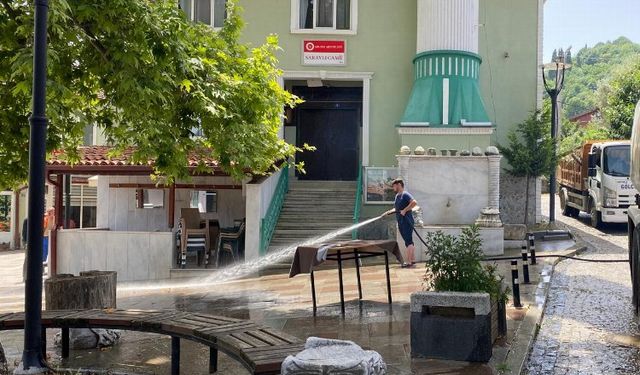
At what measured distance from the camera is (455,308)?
648cm

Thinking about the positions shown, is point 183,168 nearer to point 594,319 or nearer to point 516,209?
point 594,319

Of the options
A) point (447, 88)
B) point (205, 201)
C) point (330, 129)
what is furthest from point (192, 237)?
point (330, 129)

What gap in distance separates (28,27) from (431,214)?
11423 mm

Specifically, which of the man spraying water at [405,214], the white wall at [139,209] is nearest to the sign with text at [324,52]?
the white wall at [139,209]

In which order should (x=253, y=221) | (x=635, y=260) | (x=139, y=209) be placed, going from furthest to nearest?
1. (x=139, y=209)
2. (x=253, y=221)
3. (x=635, y=260)

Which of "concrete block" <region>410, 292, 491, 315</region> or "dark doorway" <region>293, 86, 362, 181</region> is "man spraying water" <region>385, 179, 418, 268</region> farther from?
"dark doorway" <region>293, 86, 362, 181</region>

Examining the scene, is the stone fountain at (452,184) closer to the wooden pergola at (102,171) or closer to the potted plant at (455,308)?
the wooden pergola at (102,171)

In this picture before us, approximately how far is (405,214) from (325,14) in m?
9.67

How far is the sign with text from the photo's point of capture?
20703mm

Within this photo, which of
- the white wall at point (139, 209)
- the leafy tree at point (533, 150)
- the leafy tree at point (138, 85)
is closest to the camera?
the leafy tree at point (138, 85)

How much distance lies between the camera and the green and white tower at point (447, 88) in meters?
19.1

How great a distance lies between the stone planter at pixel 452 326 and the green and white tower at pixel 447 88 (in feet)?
42.0

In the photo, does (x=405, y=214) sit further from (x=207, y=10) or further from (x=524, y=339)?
A: (x=207, y=10)

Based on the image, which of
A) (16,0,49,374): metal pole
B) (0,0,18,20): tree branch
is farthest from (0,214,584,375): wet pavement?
(0,0,18,20): tree branch
